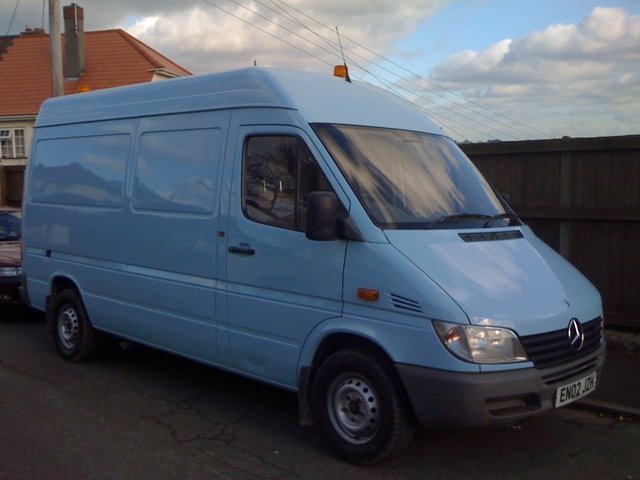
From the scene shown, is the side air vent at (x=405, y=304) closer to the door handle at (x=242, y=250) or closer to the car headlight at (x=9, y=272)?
the door handle at (x=242, y=250)

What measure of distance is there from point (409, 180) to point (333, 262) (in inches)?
36.6

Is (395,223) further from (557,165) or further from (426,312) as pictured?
(557,165)

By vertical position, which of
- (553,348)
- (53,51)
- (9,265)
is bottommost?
(553,348)

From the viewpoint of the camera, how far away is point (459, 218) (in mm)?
5992

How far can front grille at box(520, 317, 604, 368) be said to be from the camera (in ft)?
17.1

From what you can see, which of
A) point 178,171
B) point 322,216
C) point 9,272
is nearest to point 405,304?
point 322,216

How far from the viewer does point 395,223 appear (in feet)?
18.4

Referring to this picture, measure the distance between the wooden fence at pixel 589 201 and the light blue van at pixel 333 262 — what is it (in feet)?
9.39

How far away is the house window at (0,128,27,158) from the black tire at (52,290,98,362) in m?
29.9

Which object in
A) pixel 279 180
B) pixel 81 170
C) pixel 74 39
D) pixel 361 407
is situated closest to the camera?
pixel 361 407

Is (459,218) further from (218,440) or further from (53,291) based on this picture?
(53,291)

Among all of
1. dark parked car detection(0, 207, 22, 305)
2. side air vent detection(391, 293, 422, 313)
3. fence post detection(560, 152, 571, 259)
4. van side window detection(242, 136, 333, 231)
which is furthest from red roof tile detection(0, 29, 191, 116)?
side air vent detection(391, 293, 422, 313)

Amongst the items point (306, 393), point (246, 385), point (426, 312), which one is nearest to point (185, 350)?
point (246, 385)

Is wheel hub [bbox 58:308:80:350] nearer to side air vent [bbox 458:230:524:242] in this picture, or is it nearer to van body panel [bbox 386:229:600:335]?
van body panel [bbox 386:229:600:335]
